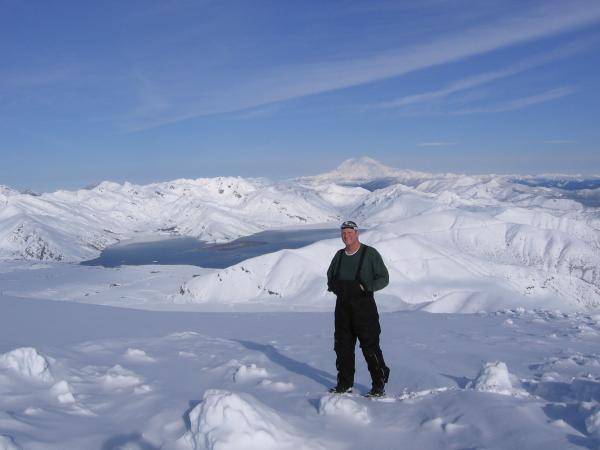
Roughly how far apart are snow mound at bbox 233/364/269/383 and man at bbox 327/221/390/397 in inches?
51.4

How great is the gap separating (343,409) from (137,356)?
15.6ft

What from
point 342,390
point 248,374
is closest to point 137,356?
point 248,374

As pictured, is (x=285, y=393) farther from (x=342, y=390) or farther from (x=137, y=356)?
(x=137, y=356)

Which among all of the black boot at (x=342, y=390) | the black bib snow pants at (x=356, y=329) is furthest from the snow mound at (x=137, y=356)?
the black bib snow pants at (x=356, y=329)

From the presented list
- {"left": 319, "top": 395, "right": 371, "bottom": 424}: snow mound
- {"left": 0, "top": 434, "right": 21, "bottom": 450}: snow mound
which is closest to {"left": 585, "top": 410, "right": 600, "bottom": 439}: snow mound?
{"left": 319, "top": 395, "right": 371, "bottom": 424}: snow mound

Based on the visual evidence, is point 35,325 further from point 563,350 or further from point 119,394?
point 563,350

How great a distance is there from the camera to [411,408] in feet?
16.5

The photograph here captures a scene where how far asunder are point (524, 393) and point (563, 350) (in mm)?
4198

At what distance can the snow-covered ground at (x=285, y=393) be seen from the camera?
4102 mm

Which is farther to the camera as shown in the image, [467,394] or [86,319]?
[86,319]

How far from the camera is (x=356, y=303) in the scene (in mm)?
5762

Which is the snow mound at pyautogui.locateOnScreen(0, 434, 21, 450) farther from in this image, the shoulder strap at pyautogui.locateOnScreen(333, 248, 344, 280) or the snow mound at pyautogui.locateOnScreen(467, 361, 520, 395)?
the snow mound at pyautogui.locateOnScreen(467, 361, 520, 395)

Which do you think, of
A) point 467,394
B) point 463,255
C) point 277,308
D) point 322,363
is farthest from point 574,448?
point 463,255

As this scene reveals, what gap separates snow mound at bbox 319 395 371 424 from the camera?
15.8 feet
